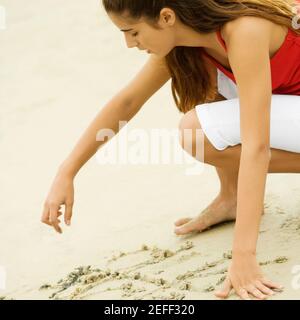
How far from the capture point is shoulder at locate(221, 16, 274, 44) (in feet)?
6.61

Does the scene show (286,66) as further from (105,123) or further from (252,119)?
(105,123)

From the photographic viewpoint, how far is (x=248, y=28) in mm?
2016

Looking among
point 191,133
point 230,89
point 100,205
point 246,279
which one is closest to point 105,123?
point 191,133

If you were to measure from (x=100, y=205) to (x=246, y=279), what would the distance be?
953 millimetres

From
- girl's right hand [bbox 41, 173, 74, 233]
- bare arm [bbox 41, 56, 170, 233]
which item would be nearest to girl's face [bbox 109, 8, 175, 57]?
bare arm [bbox 41, 56, 170, 233]

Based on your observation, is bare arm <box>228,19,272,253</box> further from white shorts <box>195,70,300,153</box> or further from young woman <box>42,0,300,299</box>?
white shorts <box>195,70,300,153</box>

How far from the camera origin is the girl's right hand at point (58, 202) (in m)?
2.29

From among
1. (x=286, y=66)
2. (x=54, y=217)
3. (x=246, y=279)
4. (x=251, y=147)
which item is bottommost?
(x=246, y=279)

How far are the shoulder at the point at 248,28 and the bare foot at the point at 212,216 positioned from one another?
2.12 feet

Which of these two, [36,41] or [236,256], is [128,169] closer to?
[236,256]

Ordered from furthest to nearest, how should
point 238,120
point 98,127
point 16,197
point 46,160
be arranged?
point 46,160, point 16,197, point 98,127, point 238,120

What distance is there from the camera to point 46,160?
10.8 ft

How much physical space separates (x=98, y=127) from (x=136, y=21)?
44 centimetres
